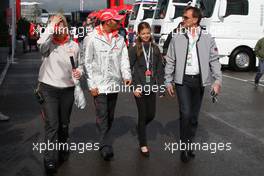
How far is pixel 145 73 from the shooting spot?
6.15m

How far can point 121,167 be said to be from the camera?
Answer: 559cm

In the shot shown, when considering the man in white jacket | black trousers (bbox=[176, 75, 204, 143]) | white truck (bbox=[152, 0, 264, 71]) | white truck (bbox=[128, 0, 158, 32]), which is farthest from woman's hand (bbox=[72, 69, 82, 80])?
white truck (bbox=[128, 0, 158, 32])

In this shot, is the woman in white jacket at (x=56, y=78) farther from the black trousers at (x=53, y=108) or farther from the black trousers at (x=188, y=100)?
the black trousers at (x=188, y=100)

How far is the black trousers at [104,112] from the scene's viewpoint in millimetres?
5812

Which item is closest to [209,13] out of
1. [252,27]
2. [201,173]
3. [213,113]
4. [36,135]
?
[252,27]

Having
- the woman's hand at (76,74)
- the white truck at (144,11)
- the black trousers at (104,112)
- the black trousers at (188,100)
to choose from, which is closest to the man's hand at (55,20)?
the woman's hand at (76,74)

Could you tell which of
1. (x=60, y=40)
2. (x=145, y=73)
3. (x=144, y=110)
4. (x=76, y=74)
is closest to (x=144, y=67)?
(x=145, y=73)

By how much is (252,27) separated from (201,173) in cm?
1382

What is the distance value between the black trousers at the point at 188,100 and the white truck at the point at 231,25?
475 inches

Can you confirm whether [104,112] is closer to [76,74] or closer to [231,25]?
[76,74]

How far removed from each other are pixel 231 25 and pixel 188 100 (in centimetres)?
A: 1274

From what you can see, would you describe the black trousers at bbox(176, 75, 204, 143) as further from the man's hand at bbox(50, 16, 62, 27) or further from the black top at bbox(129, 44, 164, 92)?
the man's hand at bbox(50, 16, 62, 27)

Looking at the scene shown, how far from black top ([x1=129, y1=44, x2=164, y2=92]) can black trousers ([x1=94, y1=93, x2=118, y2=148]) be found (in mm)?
424

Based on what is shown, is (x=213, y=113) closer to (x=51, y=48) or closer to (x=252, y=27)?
(x=51, y=48)
